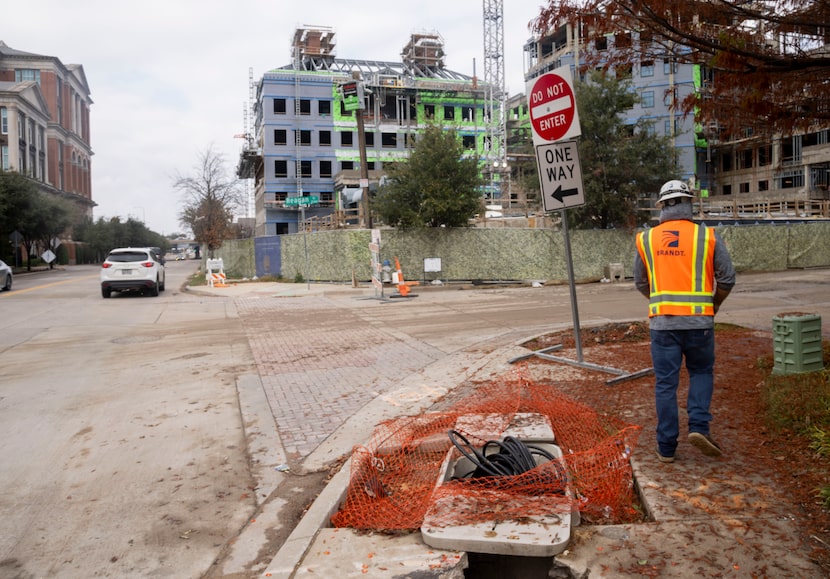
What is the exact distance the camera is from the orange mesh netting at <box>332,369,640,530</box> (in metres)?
3.74

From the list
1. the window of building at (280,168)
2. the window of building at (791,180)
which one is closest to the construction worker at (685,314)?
the window of building at (791,180)

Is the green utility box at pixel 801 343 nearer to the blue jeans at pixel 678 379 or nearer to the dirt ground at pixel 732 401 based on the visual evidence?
the dirt ground at pixel 732 401

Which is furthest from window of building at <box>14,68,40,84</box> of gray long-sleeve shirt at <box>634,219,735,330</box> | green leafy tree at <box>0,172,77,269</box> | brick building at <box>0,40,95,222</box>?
gray long-sleeve shirt at <box>634,219,735,330</box>

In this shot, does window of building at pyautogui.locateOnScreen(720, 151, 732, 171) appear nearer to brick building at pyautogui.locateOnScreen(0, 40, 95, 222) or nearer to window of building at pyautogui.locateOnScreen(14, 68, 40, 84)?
brick building at pyautogui.locateOnScreen(0, 40, 95, 222)

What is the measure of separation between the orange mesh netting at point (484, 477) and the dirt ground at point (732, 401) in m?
0.50

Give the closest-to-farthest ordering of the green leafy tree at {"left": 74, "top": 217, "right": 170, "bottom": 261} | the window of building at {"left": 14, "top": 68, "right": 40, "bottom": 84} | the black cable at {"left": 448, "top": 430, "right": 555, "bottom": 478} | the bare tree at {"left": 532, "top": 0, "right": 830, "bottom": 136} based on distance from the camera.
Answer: the black cable at {"left": 448, "top": 430, "right": 555, "bottom": 478} < the bare tree at {"left": 532, "top": 0, "right": 830, "bottom": 136} < the green leafy tree at {"left": 74, "top": 217, "right": 170, "bottom": 261} < the window of building at {"left": 14, "top": 68, "right": 40, "bottom": 84}

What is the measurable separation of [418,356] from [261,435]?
4.00 metres

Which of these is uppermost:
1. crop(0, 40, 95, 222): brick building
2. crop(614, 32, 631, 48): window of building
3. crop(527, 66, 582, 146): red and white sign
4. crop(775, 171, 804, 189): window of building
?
crop(0, 40, 95, 222): brick building

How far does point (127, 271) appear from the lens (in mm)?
22266

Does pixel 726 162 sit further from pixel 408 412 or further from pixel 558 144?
pixel 408 412

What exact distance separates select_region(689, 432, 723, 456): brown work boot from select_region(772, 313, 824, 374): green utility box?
2.12 metres

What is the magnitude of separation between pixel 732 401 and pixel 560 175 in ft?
10.3

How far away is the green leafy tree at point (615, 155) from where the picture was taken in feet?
87.4

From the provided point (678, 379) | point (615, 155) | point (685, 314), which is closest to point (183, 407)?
point (678, 379)
